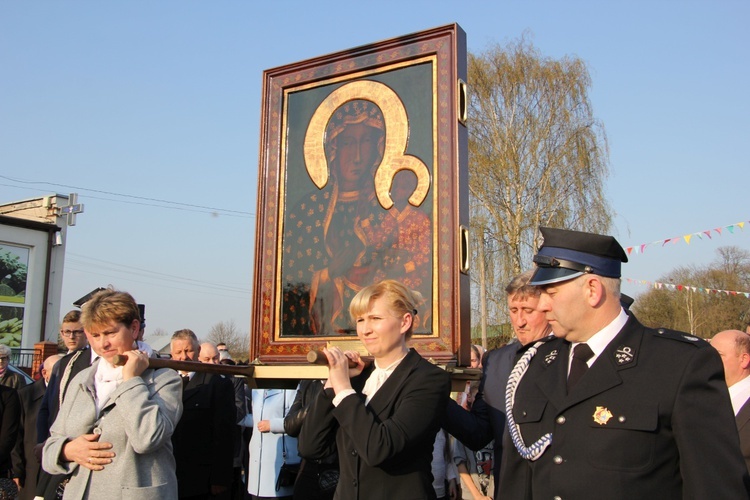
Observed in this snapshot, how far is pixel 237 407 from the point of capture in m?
7.04

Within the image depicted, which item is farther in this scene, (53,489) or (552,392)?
(53,489)

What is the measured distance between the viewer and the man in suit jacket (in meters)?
3.44

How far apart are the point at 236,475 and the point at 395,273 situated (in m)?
4.17

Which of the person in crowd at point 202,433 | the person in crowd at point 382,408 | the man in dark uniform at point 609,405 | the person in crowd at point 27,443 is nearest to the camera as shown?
the man in dark uniform at point 609,405

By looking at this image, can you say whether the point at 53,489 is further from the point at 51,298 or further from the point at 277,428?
the point at 51,298

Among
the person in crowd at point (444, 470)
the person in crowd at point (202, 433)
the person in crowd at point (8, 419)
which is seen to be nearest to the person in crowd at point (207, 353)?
the person in crowd at point (202, 433)

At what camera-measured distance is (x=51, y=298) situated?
22.6m

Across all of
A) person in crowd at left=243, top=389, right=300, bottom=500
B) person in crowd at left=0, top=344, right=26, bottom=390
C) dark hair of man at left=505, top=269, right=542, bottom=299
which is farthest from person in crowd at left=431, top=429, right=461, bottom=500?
person in crowd at left=0, top=344, right=26, bottom=390

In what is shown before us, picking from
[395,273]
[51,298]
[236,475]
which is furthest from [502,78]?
[395,273]

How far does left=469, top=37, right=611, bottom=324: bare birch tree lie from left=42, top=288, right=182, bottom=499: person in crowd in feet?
60.7

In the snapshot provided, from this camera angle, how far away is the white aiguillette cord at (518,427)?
2281 mm

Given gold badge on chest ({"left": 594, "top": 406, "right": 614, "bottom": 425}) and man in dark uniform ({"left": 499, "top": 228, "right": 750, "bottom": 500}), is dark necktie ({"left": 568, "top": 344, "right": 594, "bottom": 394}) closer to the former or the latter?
man in dark uniform ({"left": 499, "top": 228, "right": 750, "bottom": 500})

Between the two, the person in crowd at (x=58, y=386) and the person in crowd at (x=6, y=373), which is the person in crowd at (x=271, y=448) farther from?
the person in crowd at (x=6, y=373)

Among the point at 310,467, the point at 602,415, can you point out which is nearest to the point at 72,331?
the point at 310,467
